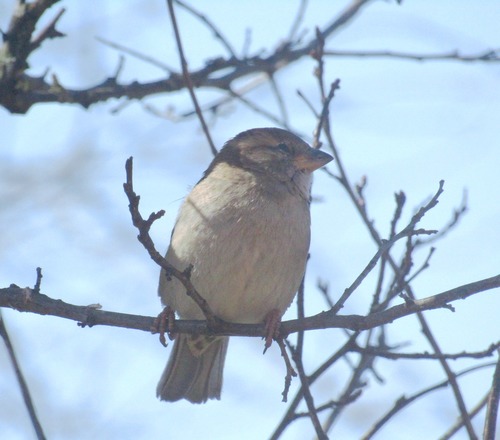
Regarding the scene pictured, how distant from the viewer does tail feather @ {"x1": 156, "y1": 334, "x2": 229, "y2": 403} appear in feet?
19.8

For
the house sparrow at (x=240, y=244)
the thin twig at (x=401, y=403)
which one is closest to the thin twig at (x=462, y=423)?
the thin twig at (x=401, y=403)

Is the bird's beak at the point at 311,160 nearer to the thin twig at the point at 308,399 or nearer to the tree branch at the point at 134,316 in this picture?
the thin twig at the point at 308,399

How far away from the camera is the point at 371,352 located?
4.51 meters

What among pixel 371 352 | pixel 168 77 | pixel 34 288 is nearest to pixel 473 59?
pixel 168 77

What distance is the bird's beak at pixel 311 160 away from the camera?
19.4 feet

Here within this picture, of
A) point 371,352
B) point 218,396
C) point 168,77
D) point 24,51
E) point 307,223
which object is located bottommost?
point 371,352

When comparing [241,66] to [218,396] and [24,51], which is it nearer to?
[24,51]

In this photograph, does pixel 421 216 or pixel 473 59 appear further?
pixel 473 59

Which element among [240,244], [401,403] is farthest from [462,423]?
[240,244]

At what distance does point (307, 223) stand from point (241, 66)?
4.37ft

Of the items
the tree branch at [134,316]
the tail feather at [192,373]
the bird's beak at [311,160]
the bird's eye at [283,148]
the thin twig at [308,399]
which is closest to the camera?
the tree branch at [134,316]

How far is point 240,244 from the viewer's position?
5.15 m

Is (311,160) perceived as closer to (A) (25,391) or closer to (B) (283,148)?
(B) (283,148)

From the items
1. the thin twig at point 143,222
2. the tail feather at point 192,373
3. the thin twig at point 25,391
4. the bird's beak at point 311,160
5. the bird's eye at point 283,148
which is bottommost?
the thin twig at point 25,391
